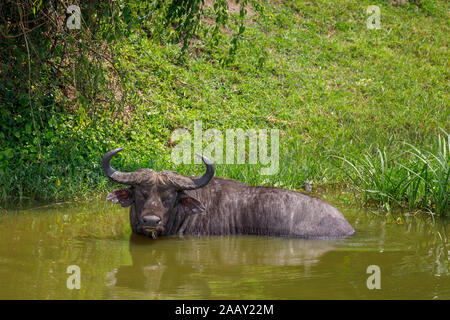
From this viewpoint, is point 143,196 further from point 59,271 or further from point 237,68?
point 237,68

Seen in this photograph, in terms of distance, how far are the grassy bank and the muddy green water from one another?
3.62 feet

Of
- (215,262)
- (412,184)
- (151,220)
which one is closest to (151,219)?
(151,220)

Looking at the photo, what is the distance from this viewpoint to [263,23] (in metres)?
17.2

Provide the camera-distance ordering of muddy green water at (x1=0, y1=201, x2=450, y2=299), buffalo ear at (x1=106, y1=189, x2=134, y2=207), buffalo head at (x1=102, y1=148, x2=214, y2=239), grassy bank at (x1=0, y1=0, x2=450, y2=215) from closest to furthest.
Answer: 1. muddy green water at (x1=0, y1=201, x2=450, y2=299)
2. buffalo head at (x1=102, y1=148, x2=214, y2=239)
3. buffalo ear at (x1=106, y1=189, x2=134, y2=207)
4. grassy bank at (x1=0, y1=0, x2=450, y2=215)

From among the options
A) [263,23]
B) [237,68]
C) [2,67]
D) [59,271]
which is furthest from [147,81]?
[59,271]

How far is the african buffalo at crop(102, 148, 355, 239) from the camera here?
6.94m

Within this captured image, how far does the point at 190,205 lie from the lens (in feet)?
23.4

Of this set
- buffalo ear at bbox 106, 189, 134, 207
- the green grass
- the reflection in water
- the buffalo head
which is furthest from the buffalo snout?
the green grass

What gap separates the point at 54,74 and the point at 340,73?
826cm

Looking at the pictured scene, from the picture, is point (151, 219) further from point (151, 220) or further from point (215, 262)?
point (215, 262)

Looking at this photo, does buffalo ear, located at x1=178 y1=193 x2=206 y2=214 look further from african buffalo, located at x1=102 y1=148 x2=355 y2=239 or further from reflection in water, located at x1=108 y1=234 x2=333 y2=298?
reflection in water, located at x1=108 y1=234 x2=333 y2=298

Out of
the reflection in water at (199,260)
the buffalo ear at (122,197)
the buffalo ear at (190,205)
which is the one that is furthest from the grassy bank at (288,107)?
the reflection in water at (199,260)

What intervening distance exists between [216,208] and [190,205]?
0.37 m

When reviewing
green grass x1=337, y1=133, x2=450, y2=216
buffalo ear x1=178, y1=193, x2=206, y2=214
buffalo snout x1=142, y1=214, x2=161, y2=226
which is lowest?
buffalo snout x1=142, y1=214, x2=161, y2=226
